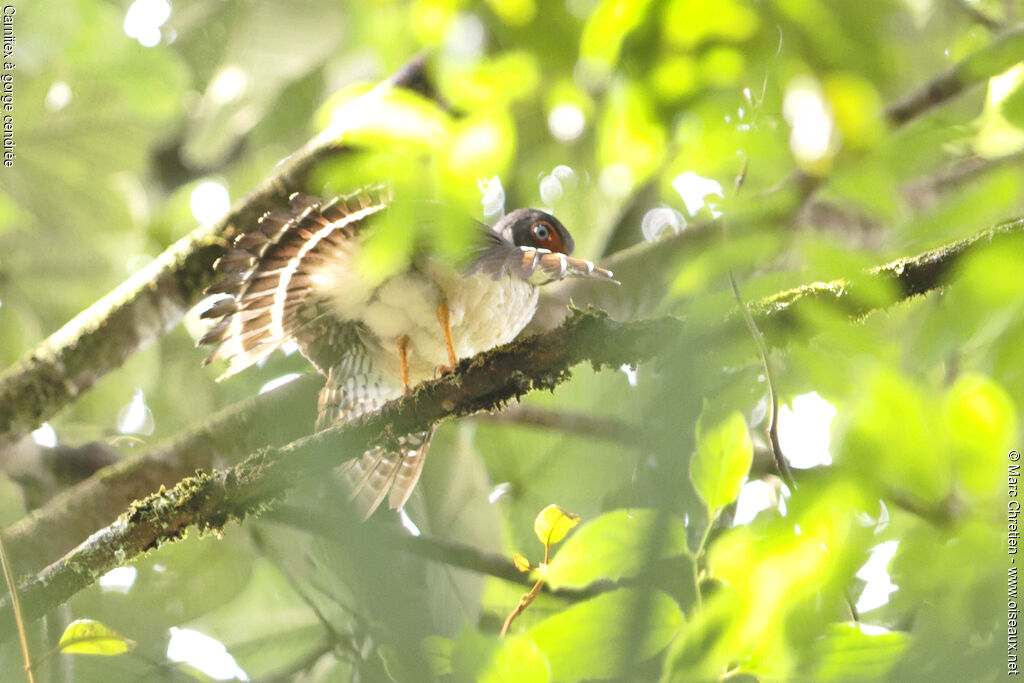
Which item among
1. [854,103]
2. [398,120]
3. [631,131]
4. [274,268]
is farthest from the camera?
[274,268]

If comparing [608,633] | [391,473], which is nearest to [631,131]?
[608,633]

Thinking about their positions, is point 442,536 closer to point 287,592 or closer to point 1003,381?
point 287,592

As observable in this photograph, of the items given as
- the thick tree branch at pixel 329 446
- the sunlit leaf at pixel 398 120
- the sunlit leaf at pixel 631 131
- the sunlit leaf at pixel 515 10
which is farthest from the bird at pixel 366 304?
the sunlit leaf at pixel 631 131

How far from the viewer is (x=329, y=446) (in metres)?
2.09

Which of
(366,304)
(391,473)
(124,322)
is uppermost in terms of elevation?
(124,322)

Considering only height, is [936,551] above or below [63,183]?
below

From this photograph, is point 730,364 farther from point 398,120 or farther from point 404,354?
point 404,354

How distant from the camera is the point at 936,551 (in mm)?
1042

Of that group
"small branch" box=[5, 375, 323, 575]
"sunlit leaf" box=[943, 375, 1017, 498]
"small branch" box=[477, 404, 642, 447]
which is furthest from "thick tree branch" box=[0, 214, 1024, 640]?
"small branch" box=[5, 375, 323, 575]

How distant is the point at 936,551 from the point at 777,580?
0.20 m

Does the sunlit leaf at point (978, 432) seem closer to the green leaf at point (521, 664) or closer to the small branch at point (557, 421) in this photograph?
the green leaf at point (521, 664)

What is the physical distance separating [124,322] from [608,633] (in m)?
2.50

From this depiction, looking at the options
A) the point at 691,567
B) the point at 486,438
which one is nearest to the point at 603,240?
the point at 486,438

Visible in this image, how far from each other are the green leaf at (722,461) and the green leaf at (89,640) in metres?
1.38
